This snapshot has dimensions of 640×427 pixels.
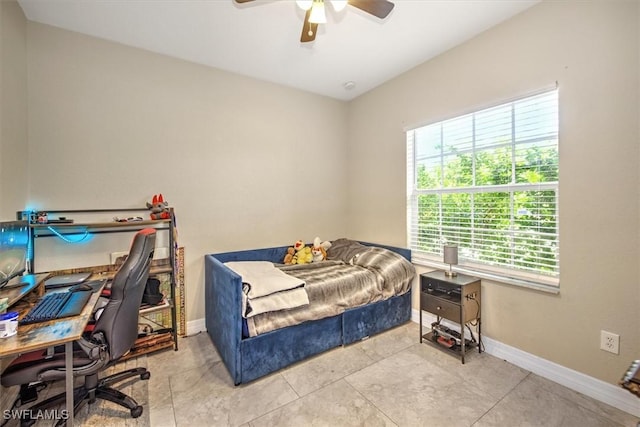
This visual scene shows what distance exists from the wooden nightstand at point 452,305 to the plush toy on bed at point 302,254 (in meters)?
1.29

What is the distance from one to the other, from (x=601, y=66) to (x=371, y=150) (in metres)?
2.16

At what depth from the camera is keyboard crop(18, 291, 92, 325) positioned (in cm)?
144

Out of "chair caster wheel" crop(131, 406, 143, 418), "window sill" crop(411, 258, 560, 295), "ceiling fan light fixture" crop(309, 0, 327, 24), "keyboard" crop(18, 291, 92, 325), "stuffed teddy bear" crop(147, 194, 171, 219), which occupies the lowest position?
"chair caster wheel" crop(131, 406, 143, 418)

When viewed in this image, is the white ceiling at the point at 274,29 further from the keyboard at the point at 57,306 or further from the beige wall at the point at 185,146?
the keyboard at the point at 57,306

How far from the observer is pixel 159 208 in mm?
2506

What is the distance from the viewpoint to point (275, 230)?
134 inches

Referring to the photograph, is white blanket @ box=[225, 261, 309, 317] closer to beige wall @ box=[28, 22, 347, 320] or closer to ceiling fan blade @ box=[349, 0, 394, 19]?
beige wall @ box=[28, 22, 347, 320]

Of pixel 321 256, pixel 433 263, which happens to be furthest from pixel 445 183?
pixel 321 256

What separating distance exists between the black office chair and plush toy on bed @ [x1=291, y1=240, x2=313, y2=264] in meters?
1.70

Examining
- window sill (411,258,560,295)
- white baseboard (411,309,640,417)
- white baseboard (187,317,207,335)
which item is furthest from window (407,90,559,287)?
white baseboard (187,317,207,335)

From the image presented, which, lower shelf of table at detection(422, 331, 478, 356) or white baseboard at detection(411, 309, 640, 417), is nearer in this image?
white baseboard at detection(411, 309, 640, 417)

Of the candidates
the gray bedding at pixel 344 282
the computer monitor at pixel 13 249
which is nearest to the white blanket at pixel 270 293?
the gray bedding at pixel 344 282

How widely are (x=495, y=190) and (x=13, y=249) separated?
354 centimetres

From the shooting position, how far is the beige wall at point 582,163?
1.71 meters
